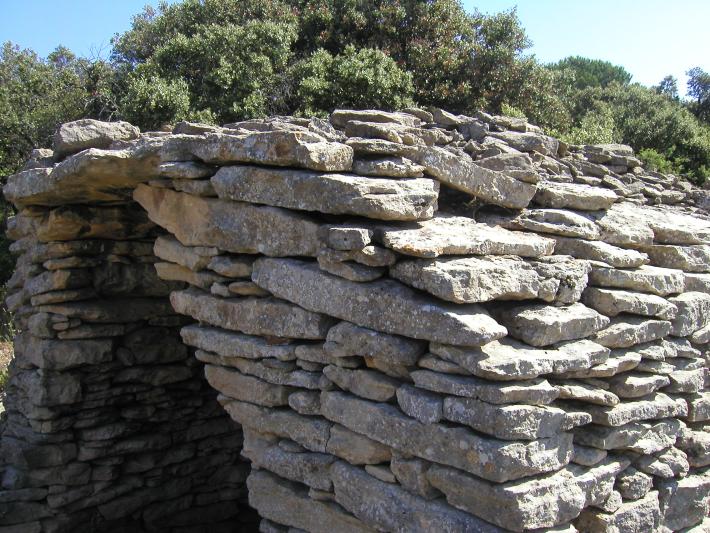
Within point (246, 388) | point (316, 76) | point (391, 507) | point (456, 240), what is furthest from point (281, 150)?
point (316, 76)

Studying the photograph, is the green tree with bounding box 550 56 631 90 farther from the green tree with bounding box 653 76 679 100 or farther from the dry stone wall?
the dry stone wall

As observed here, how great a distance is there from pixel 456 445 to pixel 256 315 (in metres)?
1.41

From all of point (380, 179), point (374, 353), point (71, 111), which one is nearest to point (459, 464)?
point (374, 353)

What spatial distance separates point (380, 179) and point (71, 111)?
32.6 feet

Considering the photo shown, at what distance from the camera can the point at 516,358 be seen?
3111 mm

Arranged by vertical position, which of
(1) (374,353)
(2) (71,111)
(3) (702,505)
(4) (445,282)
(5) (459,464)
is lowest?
(3) (702,505)

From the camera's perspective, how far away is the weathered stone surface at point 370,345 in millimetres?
3320

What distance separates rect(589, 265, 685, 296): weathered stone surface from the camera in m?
3.86

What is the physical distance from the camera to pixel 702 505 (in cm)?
→ 395

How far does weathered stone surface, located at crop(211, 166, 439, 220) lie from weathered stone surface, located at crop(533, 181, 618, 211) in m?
0.85

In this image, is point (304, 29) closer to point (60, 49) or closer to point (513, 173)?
point (60, 49)

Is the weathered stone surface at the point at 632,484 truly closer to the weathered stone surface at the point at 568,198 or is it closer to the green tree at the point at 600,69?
the weathered stone surface at the point at 568,198

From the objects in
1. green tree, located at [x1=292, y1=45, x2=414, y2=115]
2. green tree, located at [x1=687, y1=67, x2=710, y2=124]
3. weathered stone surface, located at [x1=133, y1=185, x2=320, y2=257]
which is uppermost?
green tree, located at [x1=687, y1=67, x2=710, y2=124]

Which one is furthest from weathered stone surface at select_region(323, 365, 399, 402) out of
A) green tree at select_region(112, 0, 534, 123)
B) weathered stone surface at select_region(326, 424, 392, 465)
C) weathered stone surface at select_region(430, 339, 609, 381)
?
green tree at select_region(112, 0, 534, 123)
